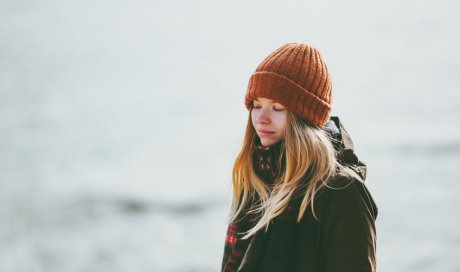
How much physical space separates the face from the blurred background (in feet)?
17.3

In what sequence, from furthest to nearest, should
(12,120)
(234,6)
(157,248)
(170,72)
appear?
1. (234,6)
2. (170,72)
3. (12,120)
4. (157,248)

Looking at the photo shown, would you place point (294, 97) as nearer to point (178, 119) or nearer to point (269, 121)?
point (269, 121)

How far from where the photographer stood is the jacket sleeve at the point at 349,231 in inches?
72.1

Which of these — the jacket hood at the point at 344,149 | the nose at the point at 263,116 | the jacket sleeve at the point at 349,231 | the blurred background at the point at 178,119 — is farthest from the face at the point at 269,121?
the blurred background at the point at 178,119

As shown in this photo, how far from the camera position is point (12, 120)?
13391mm

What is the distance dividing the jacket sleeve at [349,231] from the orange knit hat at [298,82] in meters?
0.31

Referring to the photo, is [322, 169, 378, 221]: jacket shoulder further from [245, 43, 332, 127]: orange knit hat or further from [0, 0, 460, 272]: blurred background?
[0, 0, 460, 272]: blurred background

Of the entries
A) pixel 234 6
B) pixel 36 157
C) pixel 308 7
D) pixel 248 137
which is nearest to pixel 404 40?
pixel 308 7

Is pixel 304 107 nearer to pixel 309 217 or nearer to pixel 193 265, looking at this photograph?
pixel 309 217

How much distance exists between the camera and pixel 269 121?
6.77 ft

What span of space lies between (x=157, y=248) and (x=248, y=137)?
19.8 ft

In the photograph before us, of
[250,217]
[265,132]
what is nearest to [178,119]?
[250,217]

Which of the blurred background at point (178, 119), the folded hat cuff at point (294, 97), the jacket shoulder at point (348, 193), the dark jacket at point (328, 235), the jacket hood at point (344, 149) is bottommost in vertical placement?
the dark jacket at point (328, 235)

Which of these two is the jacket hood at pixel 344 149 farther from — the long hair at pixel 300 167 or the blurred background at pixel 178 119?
the blurred background at pixel 178 119
